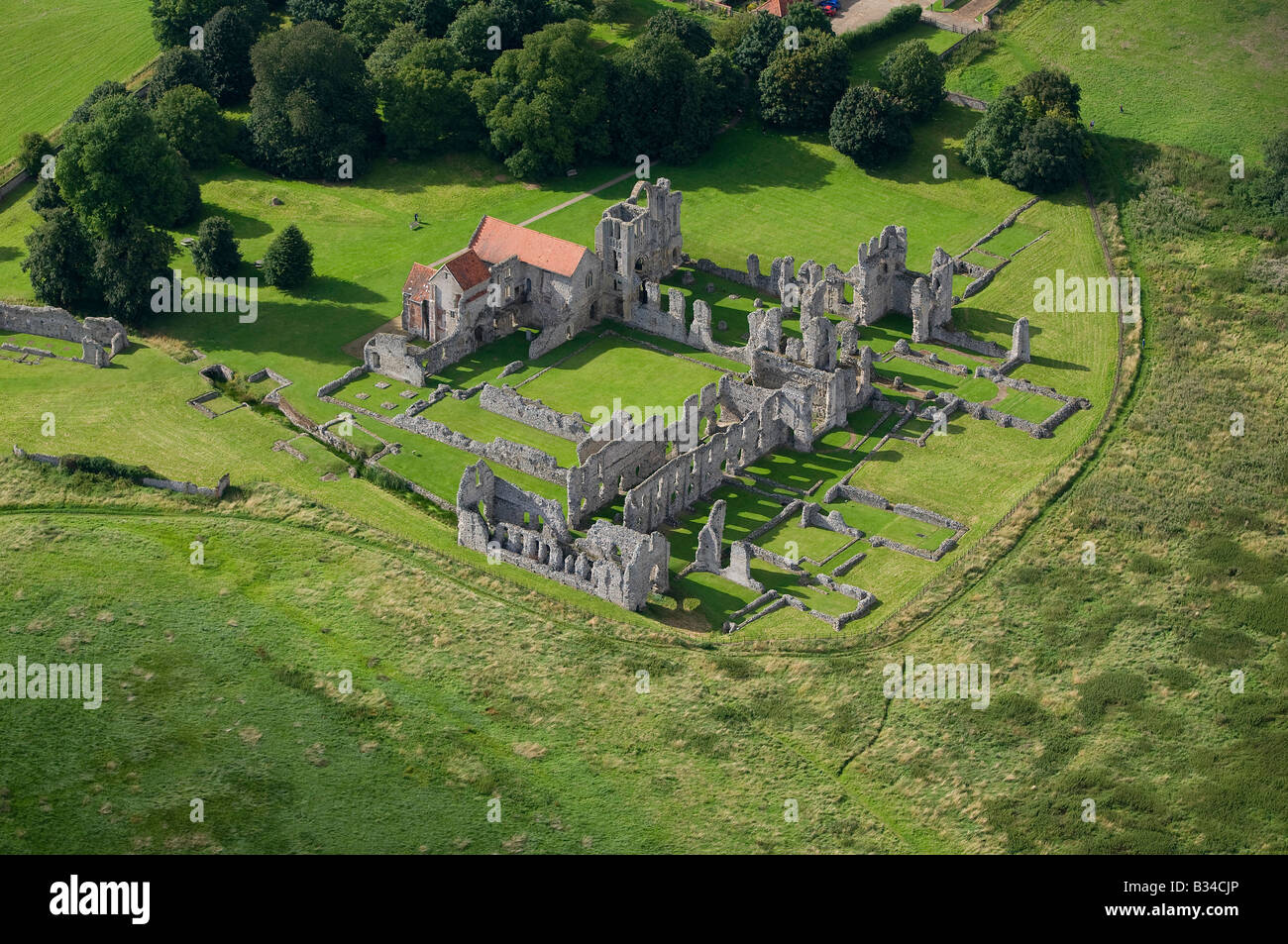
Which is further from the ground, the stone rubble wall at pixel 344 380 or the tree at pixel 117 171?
the tree at pixel 117 171

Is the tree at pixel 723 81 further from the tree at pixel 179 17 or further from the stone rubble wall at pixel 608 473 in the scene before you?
the stone rubble wall at pixel 608 473

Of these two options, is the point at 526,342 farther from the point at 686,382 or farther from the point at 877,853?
the point at 877,853

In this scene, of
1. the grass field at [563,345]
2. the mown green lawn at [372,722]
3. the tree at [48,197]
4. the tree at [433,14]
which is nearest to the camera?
the mown green lawn at [372,722]

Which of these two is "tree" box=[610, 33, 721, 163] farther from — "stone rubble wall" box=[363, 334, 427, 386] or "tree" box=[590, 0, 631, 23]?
"stone rubble wall" box=[363, 334, 427, 386]

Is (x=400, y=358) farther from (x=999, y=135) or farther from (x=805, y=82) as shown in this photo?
(x=999, y=135)

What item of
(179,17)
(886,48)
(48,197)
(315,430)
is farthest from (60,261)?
Result: (886,48)

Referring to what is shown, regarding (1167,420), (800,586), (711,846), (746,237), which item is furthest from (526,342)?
(711,846)

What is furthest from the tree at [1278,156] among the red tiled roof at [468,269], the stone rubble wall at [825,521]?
the red tiled roof at [468,269]
